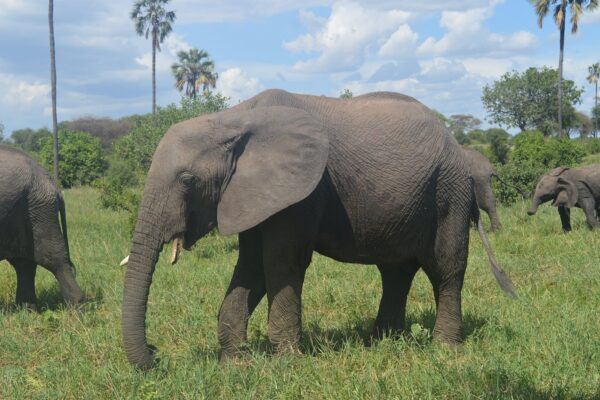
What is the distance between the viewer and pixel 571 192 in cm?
1214

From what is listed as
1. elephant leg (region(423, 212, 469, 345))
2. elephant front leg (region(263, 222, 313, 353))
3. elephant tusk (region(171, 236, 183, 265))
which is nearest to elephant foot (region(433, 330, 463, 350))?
elephant leg (region(423, 212, 469, 345))

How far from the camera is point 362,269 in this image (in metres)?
8.33

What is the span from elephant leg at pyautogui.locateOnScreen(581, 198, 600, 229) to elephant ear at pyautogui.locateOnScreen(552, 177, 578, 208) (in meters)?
0.33

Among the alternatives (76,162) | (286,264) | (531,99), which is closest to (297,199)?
(286,264)

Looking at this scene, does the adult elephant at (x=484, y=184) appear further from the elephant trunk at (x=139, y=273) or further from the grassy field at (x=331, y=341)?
the elephant trunk at (x=139, y=273)

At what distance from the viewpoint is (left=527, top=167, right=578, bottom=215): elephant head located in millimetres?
12141

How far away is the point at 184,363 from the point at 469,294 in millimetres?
3368

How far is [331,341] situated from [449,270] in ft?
3.28

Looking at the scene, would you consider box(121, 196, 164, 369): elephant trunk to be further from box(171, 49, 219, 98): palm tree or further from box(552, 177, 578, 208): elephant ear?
box(171, 49, 219, 98): palm tree

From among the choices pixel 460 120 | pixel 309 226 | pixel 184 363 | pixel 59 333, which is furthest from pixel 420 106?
pixel 460 120

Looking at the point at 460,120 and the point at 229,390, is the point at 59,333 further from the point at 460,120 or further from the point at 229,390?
the point at 460,120

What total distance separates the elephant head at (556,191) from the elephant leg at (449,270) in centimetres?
764

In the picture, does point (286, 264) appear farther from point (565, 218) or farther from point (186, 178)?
point (565, 218)

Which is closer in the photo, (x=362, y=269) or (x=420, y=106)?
(x=420, y=106)
